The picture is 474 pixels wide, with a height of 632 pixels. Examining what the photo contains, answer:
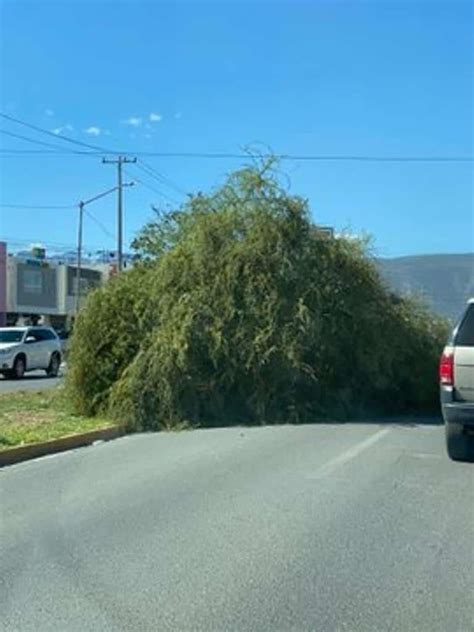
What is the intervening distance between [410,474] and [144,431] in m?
5.96

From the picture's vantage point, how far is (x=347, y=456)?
1146 cm

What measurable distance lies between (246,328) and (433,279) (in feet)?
24.7

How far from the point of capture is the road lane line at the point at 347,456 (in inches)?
401

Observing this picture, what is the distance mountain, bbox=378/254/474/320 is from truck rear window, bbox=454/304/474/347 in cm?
448

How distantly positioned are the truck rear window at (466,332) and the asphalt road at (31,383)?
15.4 metres

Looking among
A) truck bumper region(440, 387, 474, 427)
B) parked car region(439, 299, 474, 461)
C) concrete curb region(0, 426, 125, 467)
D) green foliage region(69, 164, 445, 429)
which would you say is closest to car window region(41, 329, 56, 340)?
green foliage region(69, 164, 445, 429)

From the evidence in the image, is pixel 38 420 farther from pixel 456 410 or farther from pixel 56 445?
pixel 456 410

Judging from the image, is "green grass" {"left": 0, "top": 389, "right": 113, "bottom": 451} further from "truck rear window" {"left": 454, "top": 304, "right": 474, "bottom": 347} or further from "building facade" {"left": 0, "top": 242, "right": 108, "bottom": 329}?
"building facade" {"left": 0, "top": 242, "right": 108, "bottom": 329}

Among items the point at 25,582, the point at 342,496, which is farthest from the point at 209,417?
the point at 25,582

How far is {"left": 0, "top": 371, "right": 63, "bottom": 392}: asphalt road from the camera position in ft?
81.4

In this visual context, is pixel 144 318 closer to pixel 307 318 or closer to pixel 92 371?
pixel 92 371

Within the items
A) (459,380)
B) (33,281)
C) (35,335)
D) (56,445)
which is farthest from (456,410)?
(33,281)

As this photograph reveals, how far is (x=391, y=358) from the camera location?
17.0m

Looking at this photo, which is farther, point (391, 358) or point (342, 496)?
point (391, 358)
